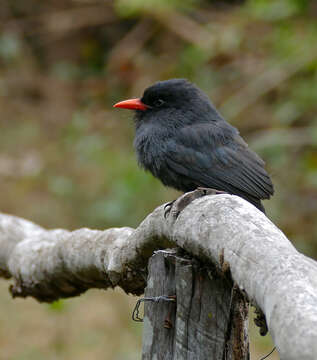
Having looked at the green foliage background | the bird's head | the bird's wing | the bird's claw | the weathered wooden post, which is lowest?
the weathered wooden post

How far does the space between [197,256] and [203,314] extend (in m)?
0.16

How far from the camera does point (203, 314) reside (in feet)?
6.20

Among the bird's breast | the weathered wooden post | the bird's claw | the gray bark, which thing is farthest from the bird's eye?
the weathered wooden post

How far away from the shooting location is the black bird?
11.6 ft

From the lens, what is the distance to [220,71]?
8.56m

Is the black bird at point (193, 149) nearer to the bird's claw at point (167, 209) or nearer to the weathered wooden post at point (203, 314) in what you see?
the bird's claw at point (167, 209)

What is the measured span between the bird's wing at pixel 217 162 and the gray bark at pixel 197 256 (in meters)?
0.78

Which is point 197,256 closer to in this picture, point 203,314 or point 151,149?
point 203,314

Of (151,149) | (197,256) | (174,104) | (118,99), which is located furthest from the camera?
(118,99)

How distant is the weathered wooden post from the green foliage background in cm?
314

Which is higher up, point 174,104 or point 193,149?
point 174,104

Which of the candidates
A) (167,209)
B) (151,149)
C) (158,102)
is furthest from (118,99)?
(167,209)

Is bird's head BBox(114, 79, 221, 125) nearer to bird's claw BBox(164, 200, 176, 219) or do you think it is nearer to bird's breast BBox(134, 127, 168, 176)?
bird's breast BBox(134, 127, 168, 176)

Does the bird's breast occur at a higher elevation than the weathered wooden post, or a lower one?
higher
